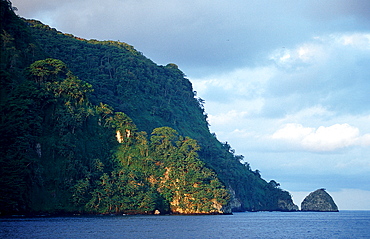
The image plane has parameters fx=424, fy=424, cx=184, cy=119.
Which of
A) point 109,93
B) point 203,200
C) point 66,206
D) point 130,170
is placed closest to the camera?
point 66,206

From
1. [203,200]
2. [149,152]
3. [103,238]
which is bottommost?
[103,238]

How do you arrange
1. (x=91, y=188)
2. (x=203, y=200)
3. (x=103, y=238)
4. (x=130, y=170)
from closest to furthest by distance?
(x=103, y=238) → (x=91, y=188) → (x=130, y=170) → (x=203, y=200)

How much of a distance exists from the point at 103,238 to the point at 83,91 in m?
84.1

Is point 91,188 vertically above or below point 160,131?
below

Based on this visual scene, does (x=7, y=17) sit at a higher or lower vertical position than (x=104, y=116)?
higher

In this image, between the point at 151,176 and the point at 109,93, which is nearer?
the point at 151,176

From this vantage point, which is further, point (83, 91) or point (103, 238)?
point (83, 91)

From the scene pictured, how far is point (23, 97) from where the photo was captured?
377 feet

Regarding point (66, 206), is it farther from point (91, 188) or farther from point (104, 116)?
point (104, 116)

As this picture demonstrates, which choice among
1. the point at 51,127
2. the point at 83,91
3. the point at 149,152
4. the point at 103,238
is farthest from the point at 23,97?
the point at 103,238

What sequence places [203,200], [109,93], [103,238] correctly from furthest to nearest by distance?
[109,93] < [203,200] < [103,238]

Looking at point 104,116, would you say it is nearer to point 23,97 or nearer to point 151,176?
point 151,176

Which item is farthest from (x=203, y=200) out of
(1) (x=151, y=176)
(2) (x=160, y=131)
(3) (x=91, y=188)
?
(3) (x=91, y=188)

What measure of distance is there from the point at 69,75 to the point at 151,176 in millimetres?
43283
